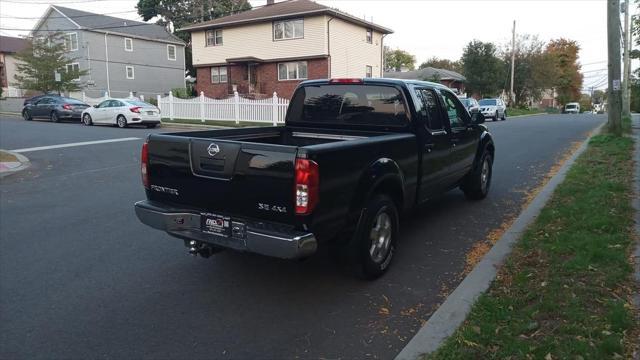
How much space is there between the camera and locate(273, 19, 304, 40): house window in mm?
32969

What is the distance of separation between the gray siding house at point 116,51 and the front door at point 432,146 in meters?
40.3

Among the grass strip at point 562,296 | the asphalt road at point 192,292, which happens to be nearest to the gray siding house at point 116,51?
the asphalt road at point 192,292

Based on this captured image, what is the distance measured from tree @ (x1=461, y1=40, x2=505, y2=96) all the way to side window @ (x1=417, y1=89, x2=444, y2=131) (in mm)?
46760

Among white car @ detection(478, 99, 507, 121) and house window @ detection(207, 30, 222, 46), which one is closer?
white car @ detection(478, 99, 507, 121)

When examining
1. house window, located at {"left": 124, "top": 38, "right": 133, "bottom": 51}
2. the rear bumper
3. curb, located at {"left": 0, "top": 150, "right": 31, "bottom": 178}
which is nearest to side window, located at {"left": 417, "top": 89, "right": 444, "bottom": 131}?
the rear bumper

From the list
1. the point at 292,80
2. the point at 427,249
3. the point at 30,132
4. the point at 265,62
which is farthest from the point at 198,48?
the point at 427,249

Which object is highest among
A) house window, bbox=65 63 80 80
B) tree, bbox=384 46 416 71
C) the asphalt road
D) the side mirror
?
tree, bbox=384 46 416 71

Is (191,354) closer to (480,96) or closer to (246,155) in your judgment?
(246,155)

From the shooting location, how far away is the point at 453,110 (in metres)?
6.86

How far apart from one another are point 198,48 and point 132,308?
36.3 m

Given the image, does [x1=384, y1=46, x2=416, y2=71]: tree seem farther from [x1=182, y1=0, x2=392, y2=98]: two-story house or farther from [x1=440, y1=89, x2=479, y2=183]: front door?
[x1=440, y1=89, x2=479, y2=183]: front door


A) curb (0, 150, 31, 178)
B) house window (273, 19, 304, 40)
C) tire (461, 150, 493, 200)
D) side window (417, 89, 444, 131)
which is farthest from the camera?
house window (273, 19, 304, 40)

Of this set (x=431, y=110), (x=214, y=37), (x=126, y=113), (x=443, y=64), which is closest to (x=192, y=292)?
(x=431, y=110)

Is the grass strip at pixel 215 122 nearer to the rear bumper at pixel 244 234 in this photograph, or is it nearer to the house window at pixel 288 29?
the house window at pixel 288 29
